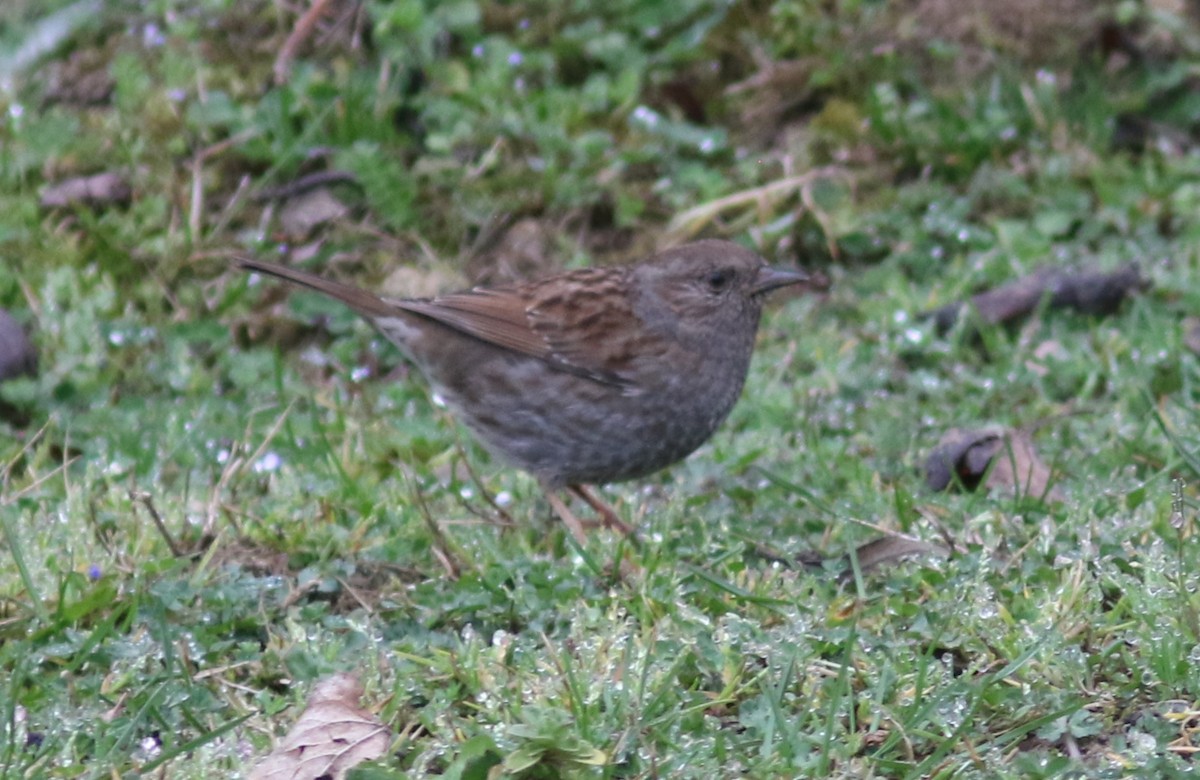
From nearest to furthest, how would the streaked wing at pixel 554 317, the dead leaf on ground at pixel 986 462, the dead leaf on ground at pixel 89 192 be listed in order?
the dead leaf on ground at pixel 986 462
the streaked wing at pixel 554 317
the dead leaf on ground at pixel 89 192

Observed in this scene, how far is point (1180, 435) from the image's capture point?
4.91 m

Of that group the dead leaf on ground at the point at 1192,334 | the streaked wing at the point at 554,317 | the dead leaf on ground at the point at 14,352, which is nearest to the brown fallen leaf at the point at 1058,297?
the dead leaf on ground at the point at 1192,334

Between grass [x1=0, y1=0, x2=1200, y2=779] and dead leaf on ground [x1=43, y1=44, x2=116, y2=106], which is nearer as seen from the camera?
grass [x1=0, y1=0, x2=1200, y2=779]

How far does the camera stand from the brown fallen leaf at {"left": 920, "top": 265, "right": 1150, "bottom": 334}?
247 inches

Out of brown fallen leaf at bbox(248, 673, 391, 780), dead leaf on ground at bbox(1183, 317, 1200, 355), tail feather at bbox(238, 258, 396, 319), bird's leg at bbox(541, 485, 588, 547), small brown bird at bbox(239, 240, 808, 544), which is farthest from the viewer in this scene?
dead leaf on ground at bbox(1183, 317, 1200, 355)

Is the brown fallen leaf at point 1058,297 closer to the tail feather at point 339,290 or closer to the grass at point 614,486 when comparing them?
the grass at point 614,486

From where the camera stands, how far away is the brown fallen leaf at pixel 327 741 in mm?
3320

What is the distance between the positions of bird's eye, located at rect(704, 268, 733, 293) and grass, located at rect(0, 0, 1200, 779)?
53cm

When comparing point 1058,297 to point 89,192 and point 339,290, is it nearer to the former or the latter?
point 339,290

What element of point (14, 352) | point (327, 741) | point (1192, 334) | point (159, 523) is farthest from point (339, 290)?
point (1192, 334)

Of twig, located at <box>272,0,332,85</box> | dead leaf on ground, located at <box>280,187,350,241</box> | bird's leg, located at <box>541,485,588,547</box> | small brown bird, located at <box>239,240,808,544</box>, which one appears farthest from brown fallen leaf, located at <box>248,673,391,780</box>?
twig, located at <box>272,0,332,85</box>

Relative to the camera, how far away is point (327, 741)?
3379 millimetres

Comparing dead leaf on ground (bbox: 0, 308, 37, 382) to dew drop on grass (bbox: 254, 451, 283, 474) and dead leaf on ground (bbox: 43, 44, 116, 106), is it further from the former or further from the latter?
dead leaf on ground (bbox: 43, 44, 116, 106)

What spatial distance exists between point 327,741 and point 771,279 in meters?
2.47
